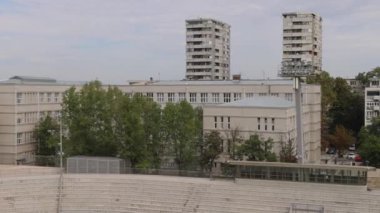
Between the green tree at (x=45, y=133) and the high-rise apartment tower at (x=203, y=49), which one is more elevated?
the high-rise apartment tower at (x=203, y=49)

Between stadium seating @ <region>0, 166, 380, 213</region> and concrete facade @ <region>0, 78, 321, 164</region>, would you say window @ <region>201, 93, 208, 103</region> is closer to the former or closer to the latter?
concrete facade @ <region>0, 78, 321, 164</region>

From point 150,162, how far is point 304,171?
1415 centimetres

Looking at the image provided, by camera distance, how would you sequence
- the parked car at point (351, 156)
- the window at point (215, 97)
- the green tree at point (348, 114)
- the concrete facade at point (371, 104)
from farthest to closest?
1. the green tree at point (348, 114)
2. the concrete facade at point (371, 104)
3. the window at point (215, 97)
4. the parked car at point (351, 156)

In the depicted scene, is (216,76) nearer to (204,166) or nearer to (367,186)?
(204,166)

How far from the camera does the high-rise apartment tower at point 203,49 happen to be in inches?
4281

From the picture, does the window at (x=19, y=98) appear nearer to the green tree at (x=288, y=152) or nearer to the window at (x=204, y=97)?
the window at (x=204, y=97)

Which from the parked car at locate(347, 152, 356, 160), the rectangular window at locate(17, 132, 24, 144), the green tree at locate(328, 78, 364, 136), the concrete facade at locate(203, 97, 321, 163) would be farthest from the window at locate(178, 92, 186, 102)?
the green tree at locate(328, 78, 364, 136)

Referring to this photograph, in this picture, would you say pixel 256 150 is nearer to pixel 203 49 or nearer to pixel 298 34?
pixel 298 34

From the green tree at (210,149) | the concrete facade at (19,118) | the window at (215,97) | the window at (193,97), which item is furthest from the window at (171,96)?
the green tree at (210,149)

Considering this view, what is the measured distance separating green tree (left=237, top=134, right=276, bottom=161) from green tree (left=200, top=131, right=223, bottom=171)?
2746mm

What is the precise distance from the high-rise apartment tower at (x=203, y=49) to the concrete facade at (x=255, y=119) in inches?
2342

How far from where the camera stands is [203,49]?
358 feet

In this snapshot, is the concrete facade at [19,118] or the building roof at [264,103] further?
the concrete facade at [19,118]

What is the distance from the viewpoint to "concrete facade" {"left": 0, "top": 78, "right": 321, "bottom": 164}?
164 ft
